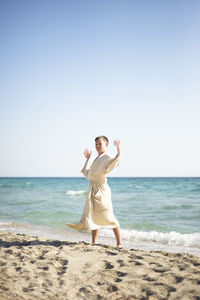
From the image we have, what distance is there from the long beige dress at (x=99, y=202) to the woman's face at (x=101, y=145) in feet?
0.41

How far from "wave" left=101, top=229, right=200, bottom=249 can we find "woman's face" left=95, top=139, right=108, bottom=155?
3.18m

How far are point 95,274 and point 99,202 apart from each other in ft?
4.85

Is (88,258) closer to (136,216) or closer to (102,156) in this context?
(102,156)

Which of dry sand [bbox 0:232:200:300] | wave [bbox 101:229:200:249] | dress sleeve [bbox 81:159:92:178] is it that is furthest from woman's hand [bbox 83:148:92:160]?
wave [bbox 101:229:200:249]

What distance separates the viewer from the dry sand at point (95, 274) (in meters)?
2.57

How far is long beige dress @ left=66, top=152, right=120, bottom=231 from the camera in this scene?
4.36 meters

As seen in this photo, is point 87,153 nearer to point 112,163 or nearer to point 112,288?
point 112,163

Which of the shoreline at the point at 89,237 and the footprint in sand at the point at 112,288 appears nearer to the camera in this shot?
the footprint in sand at the point at 112,288

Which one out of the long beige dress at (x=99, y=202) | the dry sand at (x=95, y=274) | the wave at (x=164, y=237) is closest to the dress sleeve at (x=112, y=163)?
the long beige dress at (x=99, y=202)

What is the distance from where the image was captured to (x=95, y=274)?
3066 mm

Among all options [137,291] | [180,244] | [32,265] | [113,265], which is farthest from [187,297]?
[180,244]

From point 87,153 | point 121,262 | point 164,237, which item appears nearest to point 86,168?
point 87,153

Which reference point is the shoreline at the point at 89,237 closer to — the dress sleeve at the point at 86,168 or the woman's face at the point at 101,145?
the dress sleeve at the point at 86,168

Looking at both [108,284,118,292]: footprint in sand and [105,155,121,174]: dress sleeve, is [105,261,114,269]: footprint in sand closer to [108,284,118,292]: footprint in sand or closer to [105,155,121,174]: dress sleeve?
[108,284,118,292]: footprint in sand
